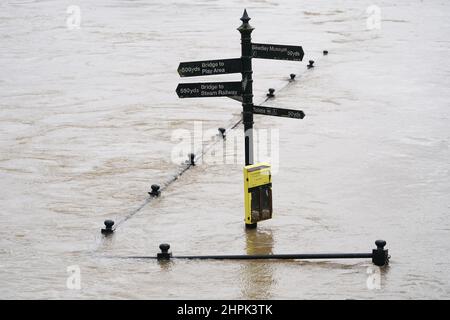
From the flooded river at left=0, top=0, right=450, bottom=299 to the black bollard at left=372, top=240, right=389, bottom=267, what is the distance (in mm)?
182

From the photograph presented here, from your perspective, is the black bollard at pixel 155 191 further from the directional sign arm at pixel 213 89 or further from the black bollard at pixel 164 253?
the black bollard at pixel 164 253

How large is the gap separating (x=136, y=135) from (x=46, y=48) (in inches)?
498

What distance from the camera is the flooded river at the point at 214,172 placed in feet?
32.4

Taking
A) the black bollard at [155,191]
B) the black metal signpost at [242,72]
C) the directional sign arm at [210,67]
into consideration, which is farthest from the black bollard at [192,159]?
the directional sign arm at [210,67]

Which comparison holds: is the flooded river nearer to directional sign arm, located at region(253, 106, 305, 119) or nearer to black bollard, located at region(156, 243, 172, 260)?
black bollard, located at region(156, 243, 172, 260)

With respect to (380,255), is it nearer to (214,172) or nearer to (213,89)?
(213,89)

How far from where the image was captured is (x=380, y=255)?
994cm

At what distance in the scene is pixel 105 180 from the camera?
13961mm

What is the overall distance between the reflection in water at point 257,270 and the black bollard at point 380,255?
1177 mm

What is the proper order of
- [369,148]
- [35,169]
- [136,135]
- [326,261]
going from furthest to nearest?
1. [136,135]
2. [369,148]
3. [35,169]
4. [326,261]

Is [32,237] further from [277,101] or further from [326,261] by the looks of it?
[277,101]

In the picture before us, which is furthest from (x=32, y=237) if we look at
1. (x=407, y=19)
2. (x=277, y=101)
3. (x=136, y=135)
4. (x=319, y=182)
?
(x=407, y=19)

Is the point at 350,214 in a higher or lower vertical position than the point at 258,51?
lower

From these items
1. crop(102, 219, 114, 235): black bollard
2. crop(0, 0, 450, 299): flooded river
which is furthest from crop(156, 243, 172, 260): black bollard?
crop(102, 219, 114, 235): black bollard
